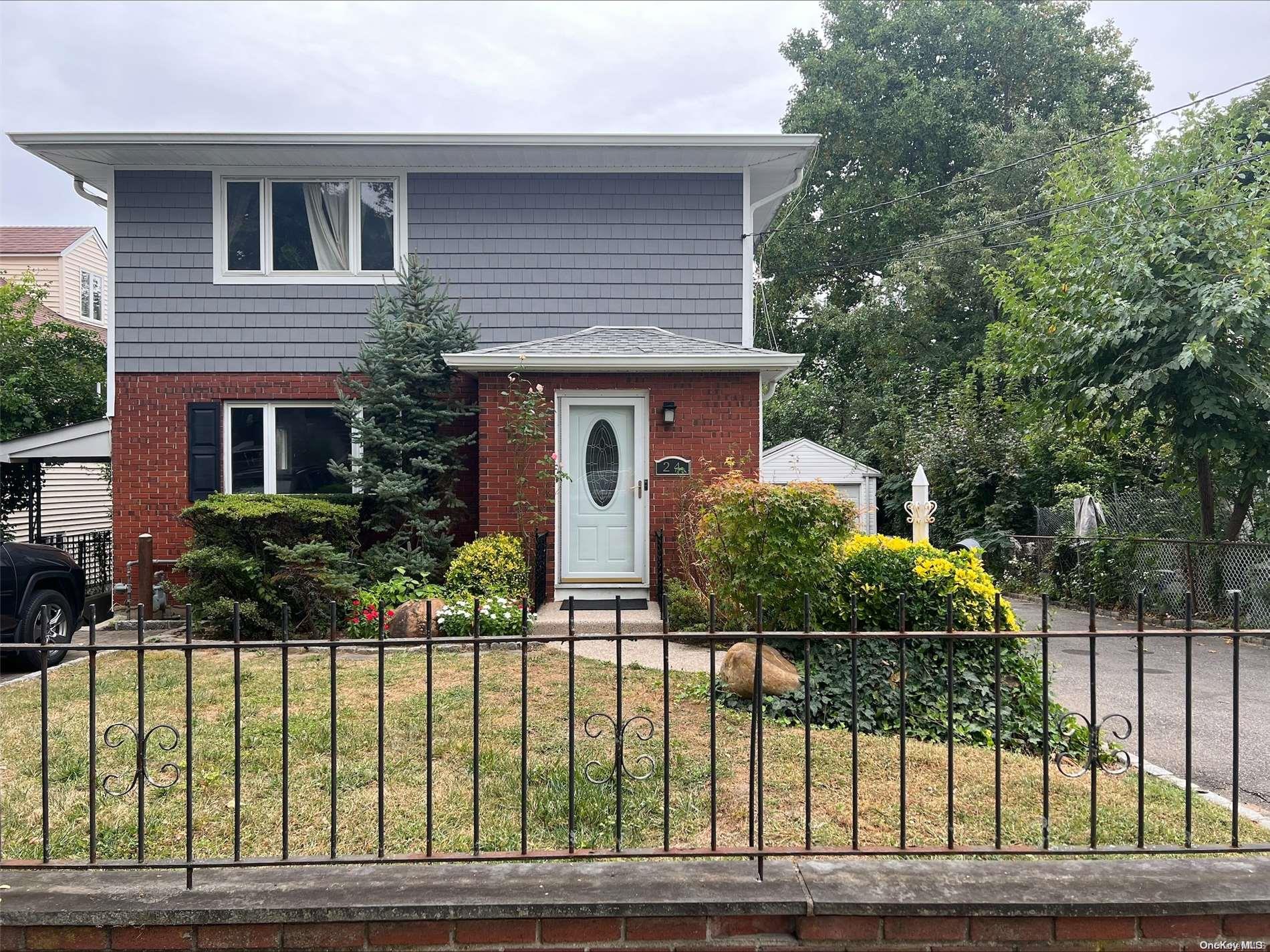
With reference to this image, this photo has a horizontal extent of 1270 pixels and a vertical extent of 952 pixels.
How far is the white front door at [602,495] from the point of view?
10.3 meters

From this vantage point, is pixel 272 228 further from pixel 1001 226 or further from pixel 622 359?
pixel 1001 226

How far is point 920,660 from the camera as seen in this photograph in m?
5.89

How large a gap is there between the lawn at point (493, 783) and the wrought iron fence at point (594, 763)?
0.03 meters

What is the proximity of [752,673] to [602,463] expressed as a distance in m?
5.04

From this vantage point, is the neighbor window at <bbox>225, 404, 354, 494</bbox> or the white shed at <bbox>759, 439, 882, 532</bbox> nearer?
the neighbor window at <bbox>225, 404, 354, 494</bbox>

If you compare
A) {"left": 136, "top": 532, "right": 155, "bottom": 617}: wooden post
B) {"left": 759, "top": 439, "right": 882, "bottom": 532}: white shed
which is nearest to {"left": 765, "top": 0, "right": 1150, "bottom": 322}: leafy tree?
{"left": 759, "top": 439, "right": 882, "bottom": 532}: white shed

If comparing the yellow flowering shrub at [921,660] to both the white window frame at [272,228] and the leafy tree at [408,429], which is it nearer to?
the leafy tree at [408,429]

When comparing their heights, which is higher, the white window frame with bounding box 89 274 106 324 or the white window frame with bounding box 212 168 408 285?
the white window frame with bounding box 89 274 106 324

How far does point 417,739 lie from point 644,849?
2577mm

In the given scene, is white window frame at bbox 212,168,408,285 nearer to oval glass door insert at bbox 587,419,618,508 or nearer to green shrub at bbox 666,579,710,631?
oval glass door insert at bbox 587,419,618,508

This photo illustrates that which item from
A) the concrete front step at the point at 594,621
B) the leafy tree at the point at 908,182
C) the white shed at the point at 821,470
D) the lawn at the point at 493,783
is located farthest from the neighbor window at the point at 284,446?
the leafy tree at the point at 908,182

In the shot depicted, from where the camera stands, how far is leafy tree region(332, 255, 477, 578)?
10.0 m

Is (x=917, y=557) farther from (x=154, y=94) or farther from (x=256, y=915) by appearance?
(x=154, y=94)

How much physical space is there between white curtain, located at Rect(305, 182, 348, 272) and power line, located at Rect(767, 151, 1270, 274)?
32.8 feet
